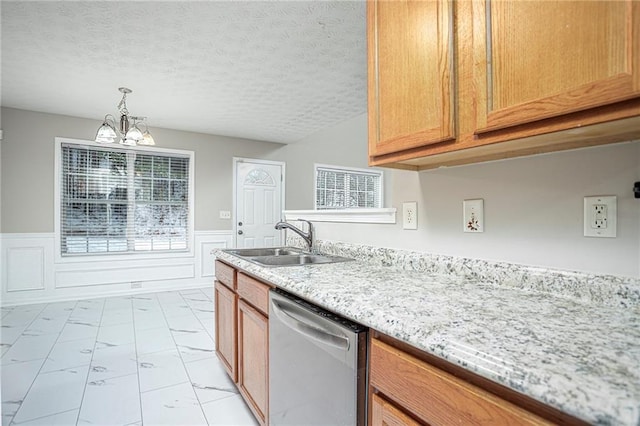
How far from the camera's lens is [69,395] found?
195cm

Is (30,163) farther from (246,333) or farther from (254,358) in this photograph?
(254,358)

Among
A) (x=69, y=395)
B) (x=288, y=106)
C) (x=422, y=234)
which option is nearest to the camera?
(x=422, y=234)

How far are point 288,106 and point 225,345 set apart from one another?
275 centimetres

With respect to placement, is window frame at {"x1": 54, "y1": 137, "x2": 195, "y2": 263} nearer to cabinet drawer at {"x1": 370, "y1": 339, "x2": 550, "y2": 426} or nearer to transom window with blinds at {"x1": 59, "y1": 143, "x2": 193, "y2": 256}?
transom window with blinds at {"x1": 59, "y1": 143, "x2": 193, "y2": 256}

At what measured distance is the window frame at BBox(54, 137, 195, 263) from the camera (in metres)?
4.10

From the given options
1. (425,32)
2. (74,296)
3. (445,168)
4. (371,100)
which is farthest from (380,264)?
(74,296)

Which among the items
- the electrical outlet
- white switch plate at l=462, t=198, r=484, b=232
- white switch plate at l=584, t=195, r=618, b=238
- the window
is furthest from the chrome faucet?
the window

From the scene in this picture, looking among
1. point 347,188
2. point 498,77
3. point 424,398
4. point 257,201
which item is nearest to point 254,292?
point 424,398

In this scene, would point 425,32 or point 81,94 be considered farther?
point 81,94

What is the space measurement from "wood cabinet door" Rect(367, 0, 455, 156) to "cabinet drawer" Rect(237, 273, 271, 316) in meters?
0.75

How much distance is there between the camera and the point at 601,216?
96 centimetres

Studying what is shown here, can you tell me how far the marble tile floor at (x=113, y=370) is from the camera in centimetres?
179

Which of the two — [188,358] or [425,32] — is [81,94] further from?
[425,32]

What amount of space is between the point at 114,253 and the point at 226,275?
10.7 ft
